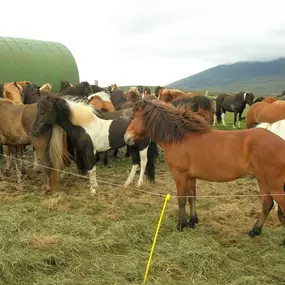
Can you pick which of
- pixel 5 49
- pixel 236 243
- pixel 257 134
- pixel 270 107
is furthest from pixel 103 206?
pixel 5 49

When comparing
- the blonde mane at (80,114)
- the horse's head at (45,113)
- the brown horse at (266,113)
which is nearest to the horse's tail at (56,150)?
the horse's head at (45,113)

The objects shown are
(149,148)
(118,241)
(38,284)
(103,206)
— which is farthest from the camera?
(149,148)

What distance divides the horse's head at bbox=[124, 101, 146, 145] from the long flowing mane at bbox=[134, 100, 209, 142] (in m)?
0.08

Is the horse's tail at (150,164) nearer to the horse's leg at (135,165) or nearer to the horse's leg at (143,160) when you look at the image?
the horse's leg at (143,160)

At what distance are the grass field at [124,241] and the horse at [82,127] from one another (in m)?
0.71

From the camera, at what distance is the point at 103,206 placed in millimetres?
5852

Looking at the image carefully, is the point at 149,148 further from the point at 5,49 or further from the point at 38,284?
the point at 5,49

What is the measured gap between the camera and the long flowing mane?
4.89 m

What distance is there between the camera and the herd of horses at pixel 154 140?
4.39 meters

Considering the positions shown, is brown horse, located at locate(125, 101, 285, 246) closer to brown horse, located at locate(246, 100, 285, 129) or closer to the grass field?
the grass field

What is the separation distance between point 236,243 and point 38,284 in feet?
8.13

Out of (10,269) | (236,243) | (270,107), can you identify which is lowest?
(236,243)

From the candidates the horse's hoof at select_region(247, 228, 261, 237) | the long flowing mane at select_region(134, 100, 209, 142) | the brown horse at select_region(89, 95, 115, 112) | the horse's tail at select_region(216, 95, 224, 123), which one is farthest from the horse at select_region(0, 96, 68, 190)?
the horse's tail at select_region(216, 95, 224, 123)

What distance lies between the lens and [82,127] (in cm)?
647
